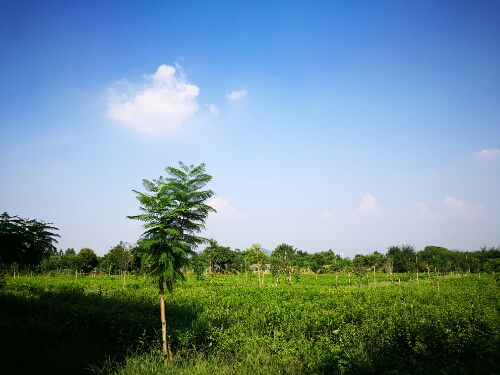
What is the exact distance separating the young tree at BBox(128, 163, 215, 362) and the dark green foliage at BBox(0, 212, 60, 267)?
3.79 metres

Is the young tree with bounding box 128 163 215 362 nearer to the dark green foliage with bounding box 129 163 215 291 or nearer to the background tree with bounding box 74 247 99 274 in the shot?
the dark green foliage with bounding box 129 163 215 291

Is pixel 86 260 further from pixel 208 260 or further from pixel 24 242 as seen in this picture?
pixel 24 242

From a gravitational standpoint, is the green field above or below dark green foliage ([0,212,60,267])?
below

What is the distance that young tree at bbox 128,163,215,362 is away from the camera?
662 cm

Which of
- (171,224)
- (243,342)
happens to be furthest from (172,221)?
(243,342)

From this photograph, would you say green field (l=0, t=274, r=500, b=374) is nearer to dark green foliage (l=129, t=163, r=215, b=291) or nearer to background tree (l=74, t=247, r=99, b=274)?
dark green foliage (l=129, t=163, r=215, b=291)

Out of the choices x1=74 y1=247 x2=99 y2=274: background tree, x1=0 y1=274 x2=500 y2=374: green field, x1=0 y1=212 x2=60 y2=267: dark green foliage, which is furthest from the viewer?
x1=74 y1=247 x2=99 y2=274: background tree

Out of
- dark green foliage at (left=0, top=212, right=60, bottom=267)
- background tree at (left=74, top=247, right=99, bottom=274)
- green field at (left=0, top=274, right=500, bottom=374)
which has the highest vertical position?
dark green foliage at (left=0, top=212, right=60, bottom=267)

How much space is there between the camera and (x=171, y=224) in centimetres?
702

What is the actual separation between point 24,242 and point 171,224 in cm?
495

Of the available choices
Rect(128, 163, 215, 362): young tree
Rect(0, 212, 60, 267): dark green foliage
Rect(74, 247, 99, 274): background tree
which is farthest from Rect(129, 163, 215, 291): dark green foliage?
Rect(74, 247, 99, 274): background tree

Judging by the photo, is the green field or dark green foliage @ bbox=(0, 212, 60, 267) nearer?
the green field

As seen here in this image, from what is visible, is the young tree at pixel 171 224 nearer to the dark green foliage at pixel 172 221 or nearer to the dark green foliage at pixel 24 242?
the dark green foliage at pixel 172 221

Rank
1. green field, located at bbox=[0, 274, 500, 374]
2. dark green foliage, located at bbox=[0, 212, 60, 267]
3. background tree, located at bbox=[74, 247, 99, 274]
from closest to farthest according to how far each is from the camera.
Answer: green field, located at bbox=[0, 274, 500, 374]
dark green foliage, located at bbox=[0, 212, 60, 267]
background tree, located at bbox=[74, 247, 99, 274]
